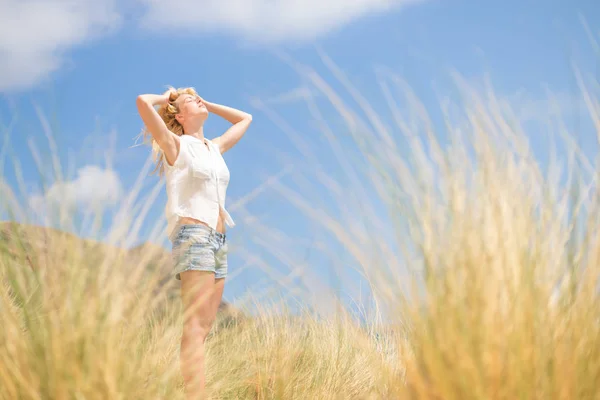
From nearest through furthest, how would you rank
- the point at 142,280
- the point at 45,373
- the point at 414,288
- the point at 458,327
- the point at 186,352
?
the point at 458,327 → the point at 414,288 → the point at 45,373 → the point at 142,280 → the point at 186,352

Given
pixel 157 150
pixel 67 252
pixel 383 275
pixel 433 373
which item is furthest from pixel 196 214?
pixel 433 373

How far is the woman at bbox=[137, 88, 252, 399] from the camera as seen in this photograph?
320cm

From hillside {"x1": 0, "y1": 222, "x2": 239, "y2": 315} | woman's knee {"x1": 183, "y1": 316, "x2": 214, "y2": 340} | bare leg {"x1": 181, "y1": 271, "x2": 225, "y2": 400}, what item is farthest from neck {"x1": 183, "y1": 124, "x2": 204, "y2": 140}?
hillside {"x1": 0, "y1": 222, "x2": 239, "y2": 315}

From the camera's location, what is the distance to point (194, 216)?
336 centimetres

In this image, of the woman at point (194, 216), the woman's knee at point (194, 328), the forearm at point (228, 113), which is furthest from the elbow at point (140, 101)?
the woman's knee at point (194, 328)

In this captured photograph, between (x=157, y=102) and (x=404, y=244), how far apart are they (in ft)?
7.86

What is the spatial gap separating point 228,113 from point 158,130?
3.77 ft

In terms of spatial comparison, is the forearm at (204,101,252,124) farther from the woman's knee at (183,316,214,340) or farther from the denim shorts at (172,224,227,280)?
the woman's knee at (183,316,214,340)

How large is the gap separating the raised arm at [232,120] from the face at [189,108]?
342 mm

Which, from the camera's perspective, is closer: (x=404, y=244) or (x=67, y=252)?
(x=404, y=244)

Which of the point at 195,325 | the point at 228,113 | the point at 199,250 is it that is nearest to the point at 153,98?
the point at 228,113

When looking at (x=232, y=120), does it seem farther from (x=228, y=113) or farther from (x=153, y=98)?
(x=153, y=98)

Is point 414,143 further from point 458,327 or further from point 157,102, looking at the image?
point 157,102

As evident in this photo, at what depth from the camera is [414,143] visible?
199 cm
